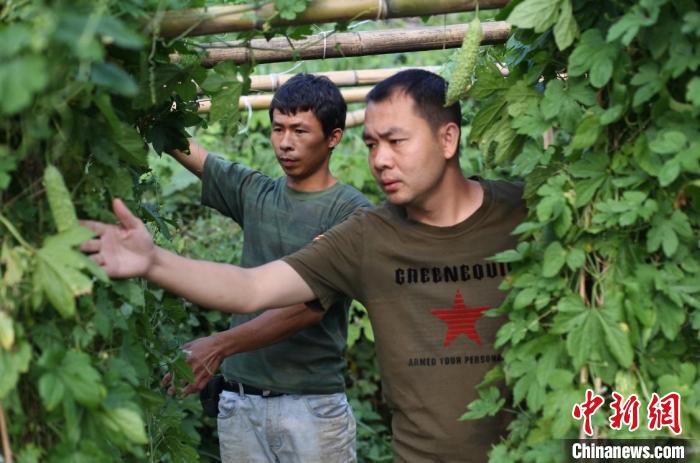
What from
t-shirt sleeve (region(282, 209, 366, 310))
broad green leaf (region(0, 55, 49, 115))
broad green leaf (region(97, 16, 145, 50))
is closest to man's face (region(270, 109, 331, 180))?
t-shirt sleeve (region(282, 209, 366, 310))

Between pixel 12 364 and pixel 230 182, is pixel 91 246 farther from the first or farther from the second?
pixel 230 182

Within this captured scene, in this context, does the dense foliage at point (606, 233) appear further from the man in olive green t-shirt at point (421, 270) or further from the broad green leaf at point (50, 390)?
the broad green leaf at point (50, 390)

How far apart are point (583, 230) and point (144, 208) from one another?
58.5 inches

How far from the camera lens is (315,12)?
107 inches

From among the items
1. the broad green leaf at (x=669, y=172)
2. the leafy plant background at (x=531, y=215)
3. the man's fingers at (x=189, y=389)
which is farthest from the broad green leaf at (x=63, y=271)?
the man's fingers at (x=189, y=389)

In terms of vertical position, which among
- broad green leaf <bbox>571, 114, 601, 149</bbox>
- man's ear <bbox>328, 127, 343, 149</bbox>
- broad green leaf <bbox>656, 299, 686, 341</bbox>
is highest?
man's ear <bbox>328, 127, 343, 149</bbox>

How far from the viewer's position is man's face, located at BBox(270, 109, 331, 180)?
13.2 ft

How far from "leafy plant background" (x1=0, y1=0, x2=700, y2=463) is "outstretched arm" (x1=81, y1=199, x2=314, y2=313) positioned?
0.06m

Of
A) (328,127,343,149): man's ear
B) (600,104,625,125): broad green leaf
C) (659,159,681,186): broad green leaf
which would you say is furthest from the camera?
(328,127,343,149): man's ear

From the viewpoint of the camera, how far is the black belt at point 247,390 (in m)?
4.05

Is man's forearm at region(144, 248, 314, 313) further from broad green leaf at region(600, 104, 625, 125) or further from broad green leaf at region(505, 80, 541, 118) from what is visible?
broad green leaf at region(600, 104, 625, 125)

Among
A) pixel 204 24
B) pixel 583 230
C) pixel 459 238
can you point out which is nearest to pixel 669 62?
pixel 583 230

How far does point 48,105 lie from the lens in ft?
7.49

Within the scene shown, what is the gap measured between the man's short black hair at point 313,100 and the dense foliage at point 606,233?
4.77ft
